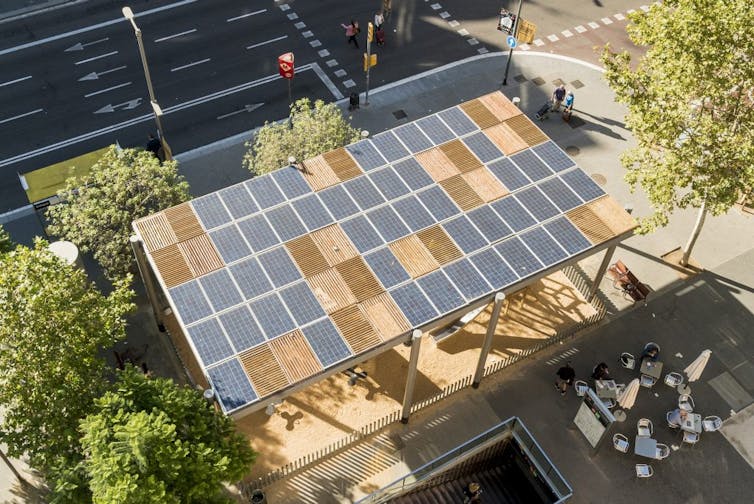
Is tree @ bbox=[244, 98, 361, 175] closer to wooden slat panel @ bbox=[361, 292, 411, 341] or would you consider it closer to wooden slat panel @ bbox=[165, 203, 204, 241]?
wooden slat panel @ bbox=[165, 203, 204, 241]

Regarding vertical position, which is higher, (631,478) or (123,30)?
(123,30)

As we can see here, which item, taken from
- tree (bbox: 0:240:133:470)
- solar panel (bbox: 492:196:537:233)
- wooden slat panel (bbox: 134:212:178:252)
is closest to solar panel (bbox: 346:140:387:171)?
solar panel (bbox: 492:196:537:233)

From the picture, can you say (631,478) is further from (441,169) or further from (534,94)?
(534,94)

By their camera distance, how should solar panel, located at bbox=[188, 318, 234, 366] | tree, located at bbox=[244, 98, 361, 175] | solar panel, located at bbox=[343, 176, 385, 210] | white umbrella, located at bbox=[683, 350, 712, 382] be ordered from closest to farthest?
solar panel, located at bbox=[188, 318, 234, 366] → white umbrella, located at bbox=[683, 350, 712, 382] → solar panel, located at bbox=[343, 176, 385, 210] → tree, located at bbox=[244, 98, 361, 175]

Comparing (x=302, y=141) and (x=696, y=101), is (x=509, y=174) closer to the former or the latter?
(x=696, y=101)

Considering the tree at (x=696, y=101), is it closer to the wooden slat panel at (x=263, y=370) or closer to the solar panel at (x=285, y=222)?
the solar panel at (x=285, y=222)

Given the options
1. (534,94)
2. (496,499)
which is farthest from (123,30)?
(496,499)

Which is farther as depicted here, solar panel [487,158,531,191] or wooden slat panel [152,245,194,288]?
solar panel [487,158,531,191]
